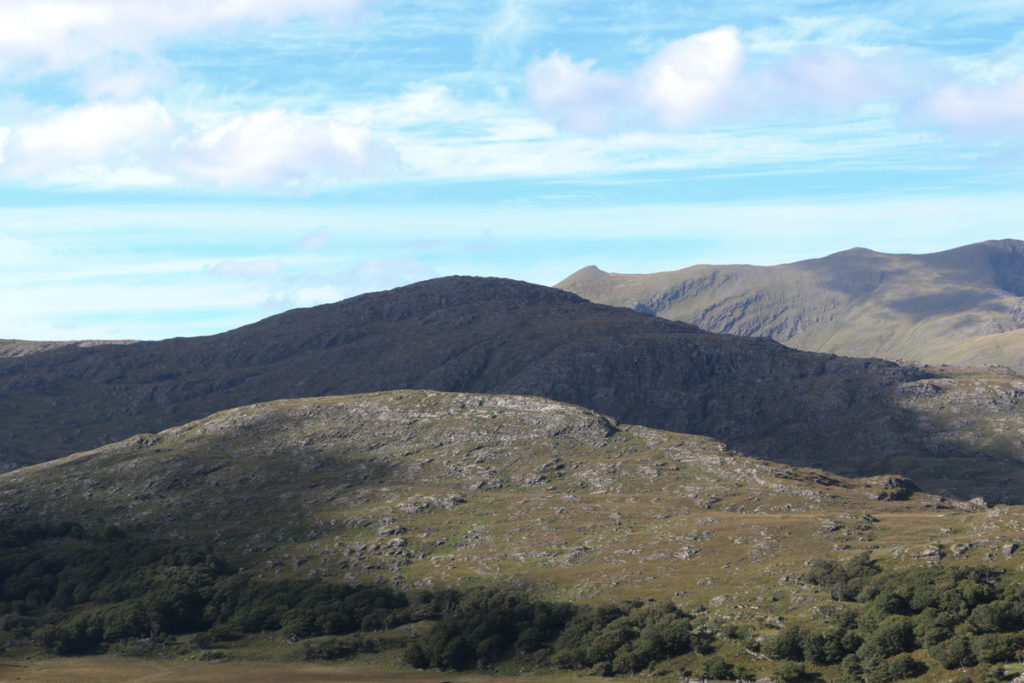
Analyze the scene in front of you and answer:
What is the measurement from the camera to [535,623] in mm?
148250

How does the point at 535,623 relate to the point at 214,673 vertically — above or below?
above

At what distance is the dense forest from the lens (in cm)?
11394

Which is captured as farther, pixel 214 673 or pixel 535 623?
pixel 535 623

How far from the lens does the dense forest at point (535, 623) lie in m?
114

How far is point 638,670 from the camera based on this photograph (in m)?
129

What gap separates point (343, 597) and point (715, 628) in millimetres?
71834

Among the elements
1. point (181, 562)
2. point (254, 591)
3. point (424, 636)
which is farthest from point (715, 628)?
point (181, 562)

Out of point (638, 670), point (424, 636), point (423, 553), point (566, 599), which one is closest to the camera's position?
point (638, 670)

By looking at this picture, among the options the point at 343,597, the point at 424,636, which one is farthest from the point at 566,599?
the point at 343,597

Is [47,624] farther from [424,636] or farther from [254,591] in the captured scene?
[424,636]

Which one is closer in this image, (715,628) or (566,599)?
(715,628)

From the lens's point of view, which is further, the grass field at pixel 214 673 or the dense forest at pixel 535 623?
the grass field at pixel 214 673

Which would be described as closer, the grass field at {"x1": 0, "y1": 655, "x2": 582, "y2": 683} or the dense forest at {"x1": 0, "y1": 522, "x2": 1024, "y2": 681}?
the dense forest at {"x1": 0, "y1": 522, "x2": 1024, "y2": 681}

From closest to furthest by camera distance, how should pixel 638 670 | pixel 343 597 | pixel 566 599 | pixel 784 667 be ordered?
pixel 784 667 → pixel 638 670 → pixel 566 599 → pixel 343 597
